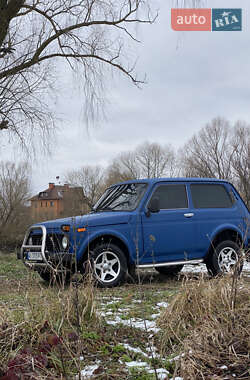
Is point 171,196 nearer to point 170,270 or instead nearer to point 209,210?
point 209,210

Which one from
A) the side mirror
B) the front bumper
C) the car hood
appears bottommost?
the front bumper

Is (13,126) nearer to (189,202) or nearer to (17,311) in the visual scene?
(189,202)

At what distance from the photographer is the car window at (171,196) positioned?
7.71 meters

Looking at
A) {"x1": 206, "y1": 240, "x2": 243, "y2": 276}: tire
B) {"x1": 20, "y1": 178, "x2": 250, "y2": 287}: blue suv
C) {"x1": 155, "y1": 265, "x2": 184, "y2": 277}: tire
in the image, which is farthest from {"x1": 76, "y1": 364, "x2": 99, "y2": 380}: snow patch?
{"x1": 155, "y1": 265, "x2": 184, "y2": 277}: tire

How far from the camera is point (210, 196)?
8281 mm

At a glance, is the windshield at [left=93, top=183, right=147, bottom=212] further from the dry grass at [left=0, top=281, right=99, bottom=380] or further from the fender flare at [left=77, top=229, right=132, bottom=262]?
the dry grass at [left=0, top=281, right=99, bottom=380]

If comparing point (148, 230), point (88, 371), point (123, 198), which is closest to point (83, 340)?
point (88, 371)

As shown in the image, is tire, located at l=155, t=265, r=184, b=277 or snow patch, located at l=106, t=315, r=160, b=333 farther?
tire, located at l=155, t=265, r=184, b=277

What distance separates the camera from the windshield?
297 inches

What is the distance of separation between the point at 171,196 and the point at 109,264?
186 cm

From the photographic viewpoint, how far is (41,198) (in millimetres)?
83750

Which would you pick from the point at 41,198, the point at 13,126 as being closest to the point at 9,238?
the point at 13,126

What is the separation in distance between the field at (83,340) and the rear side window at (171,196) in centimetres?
325

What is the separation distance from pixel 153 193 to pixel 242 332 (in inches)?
173
